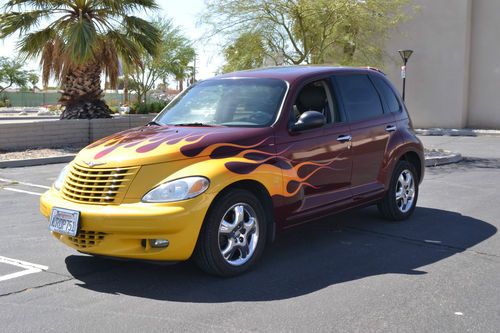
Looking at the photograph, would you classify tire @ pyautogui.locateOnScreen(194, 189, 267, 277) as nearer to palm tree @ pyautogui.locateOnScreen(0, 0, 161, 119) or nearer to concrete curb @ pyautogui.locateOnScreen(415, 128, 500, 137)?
palm tree @ pyautogui.locateOnScreen(0, 0, 161, 119)

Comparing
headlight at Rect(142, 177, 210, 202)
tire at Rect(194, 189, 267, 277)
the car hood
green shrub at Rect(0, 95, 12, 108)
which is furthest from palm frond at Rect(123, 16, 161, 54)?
green shrub at Rect(0, 95, 12, 108)

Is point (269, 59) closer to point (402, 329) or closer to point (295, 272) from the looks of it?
point (295, 272)

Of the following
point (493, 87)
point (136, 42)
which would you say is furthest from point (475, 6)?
point (136, 42)

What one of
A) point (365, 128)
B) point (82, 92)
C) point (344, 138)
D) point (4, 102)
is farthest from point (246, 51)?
point (4, 102)

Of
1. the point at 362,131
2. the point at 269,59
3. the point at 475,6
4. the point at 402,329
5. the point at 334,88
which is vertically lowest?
the point at 402,329

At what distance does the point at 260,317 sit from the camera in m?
4.32

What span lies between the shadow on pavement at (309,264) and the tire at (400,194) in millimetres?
150

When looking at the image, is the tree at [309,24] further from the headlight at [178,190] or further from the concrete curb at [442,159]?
the headlight at [178,190]

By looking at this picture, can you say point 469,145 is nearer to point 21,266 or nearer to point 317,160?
point 317,160

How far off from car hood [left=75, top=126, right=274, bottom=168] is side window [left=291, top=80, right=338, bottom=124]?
2.58 feet

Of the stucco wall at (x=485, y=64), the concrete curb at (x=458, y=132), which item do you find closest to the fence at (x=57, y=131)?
the concrete curb at (x=458, y=132)

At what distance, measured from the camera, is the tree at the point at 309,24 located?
51.5 ft

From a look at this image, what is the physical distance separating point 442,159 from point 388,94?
774 cm

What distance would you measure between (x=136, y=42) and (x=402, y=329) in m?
15.4
